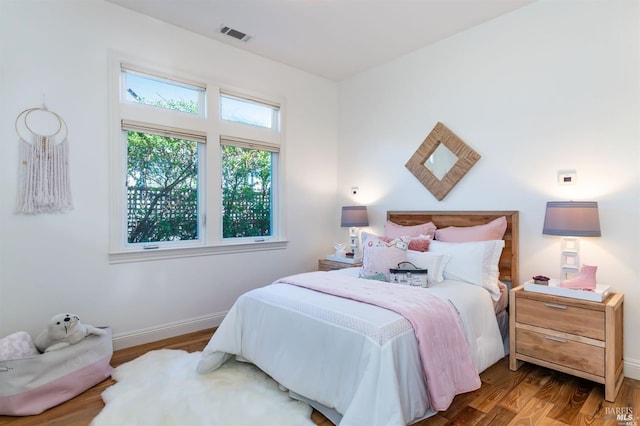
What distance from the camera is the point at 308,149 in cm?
442

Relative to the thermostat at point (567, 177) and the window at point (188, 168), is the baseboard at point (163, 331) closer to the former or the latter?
the window at point (188, 168)

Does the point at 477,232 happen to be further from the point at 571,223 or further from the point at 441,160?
the point at 441,160

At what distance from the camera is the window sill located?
9.94 feet

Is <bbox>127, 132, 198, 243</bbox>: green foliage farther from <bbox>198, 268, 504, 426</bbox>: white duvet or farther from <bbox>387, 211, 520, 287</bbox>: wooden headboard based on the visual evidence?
<bbox>387, 211, 520, 287</bbox>: wooden headboard

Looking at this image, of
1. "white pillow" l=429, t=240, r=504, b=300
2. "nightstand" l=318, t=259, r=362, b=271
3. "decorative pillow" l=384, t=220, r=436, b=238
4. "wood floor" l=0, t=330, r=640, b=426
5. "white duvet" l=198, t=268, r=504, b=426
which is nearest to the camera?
"white duvet" l=198, t=268, r=504, b=426

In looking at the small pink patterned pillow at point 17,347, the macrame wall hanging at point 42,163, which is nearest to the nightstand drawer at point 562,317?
the small pink patterned pillow at point 17,347

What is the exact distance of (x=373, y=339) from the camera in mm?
1759

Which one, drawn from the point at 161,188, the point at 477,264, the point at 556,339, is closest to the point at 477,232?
the point at 477,264

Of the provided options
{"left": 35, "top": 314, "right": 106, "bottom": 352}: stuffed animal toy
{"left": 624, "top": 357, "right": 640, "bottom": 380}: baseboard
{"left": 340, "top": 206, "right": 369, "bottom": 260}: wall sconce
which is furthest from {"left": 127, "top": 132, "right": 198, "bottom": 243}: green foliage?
{"left": 624, "top": 357, "right": 640, "bottom": 380}: baseboard

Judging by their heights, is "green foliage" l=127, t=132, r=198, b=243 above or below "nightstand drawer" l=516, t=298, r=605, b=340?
above

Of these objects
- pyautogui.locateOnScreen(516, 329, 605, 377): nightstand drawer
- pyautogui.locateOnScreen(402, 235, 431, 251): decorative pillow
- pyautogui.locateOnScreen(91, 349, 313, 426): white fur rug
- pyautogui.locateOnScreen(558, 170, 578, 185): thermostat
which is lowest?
pyautogui.locateOnScreen(91, 349, 313, 426): white fur rug

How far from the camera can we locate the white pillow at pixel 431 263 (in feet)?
8.91

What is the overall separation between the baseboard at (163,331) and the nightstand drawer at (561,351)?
281 centimetres

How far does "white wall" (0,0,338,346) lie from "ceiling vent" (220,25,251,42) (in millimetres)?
227
